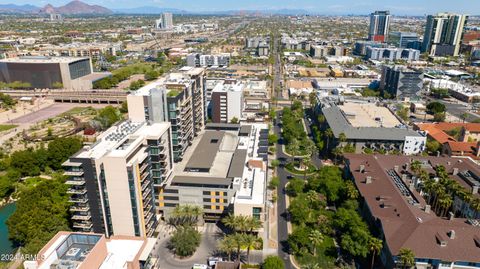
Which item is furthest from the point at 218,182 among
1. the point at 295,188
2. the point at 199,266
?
the point at 295,188

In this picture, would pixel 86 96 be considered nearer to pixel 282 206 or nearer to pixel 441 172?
pixel 282 206

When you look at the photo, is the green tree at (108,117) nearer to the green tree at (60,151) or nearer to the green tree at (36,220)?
the green tree at (60,151)

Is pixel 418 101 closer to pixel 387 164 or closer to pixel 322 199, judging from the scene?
pixel 387 164

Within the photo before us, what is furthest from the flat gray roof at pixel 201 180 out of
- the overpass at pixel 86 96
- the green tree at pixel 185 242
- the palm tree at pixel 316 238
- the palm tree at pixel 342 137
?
the overpass at pixel 86 96

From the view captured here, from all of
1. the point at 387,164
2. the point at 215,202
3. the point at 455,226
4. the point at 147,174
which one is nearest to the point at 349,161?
the point at 387,164

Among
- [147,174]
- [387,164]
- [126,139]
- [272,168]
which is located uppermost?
[126,139]

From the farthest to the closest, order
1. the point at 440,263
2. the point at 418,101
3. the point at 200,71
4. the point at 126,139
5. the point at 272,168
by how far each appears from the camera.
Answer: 1. the point at 418,101
2. the point at 200,71
3. the point at 272,168
4. the point at 126,139
5. the point at 440,263

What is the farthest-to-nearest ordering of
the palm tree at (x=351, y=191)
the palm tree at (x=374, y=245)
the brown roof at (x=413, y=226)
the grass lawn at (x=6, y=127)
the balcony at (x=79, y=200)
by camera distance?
the grass lawn at (x=6, y=127), the palm tree at (x=351, y=191), the balcony at (x=79, y=200), the palm tree at (x=374, y=245), the brown roof at (x=413, y=226)
